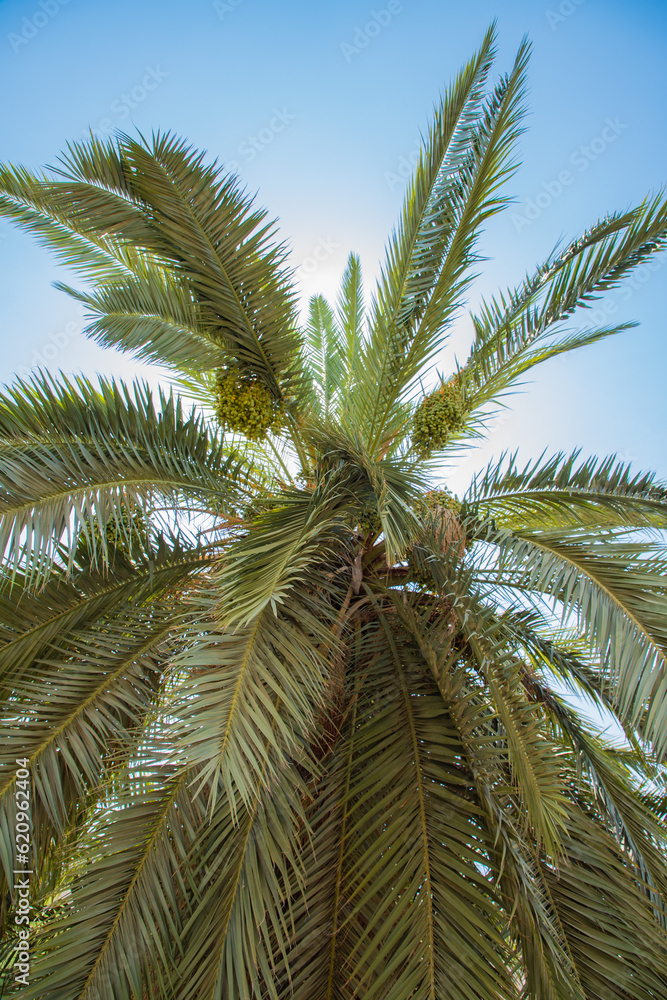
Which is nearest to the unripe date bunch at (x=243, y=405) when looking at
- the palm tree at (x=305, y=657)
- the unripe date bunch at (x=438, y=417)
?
the palm tree at (x=305, y=657)

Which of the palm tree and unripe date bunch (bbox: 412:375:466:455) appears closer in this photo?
the palm tree

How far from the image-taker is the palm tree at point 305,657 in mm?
2445

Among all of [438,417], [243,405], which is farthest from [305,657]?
[438,417]

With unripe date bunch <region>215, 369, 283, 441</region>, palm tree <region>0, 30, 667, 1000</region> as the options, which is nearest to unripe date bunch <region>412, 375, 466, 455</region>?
palm tree <region>0, 30, 667, 1000</region>

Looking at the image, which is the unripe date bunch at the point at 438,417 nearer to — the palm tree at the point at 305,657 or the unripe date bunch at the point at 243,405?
the palm tree at the point at 305,657

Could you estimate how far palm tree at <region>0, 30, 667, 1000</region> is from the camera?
8.02 ft

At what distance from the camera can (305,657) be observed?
2518 millimetres

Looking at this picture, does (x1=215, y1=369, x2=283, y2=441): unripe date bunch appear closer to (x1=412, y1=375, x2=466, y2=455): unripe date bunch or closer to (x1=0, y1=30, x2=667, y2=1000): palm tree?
(x1=0, y1=30, x2=667, y2=1000): palm tree

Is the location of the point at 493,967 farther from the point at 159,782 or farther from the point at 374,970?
the point at 159,782

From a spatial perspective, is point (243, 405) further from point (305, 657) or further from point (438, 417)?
point (305, 657)

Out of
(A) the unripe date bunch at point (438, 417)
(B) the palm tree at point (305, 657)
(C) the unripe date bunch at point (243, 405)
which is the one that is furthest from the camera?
(A) the unripe date bunch at point (438, 417)

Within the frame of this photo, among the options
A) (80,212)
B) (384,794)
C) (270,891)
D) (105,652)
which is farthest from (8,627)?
(80,212)

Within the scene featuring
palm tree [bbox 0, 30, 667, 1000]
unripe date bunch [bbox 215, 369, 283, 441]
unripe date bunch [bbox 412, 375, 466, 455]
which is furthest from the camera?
unripe date bunch [bbox 412, 375, 466, 455]

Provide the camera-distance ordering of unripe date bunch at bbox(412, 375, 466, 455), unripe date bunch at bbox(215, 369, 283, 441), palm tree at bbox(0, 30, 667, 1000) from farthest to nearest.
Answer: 1. unripe date bunch at bbox(412, 375, 466, 455)
2. unripe date bunch at bbox(215, 369, 283, 441)
3. palm tree at bbox(0, 30, 667, 1000)
